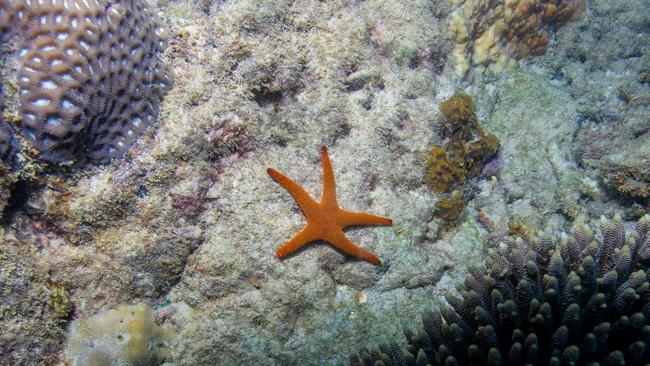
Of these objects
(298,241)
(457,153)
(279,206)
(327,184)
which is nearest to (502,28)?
(457,153)

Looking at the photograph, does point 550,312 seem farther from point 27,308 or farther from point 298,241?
point 27,308

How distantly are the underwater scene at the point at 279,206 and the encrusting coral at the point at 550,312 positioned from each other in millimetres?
17

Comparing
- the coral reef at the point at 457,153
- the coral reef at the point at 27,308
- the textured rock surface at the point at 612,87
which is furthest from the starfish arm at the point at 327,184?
the textured rock surface at the point at 612,87

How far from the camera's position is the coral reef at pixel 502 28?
558cm

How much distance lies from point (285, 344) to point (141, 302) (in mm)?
1407

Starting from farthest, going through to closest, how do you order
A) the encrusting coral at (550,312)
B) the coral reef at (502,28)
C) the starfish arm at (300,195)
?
the coral reef at (502,28), the starfish arm at (300,195), the encrusting coral at (550,312)

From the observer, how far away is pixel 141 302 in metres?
3.74

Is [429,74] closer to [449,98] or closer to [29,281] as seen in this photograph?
[449,98]

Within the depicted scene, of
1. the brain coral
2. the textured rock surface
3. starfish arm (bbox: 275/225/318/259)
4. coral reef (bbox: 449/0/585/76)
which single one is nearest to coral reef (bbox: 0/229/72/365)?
the brain coral

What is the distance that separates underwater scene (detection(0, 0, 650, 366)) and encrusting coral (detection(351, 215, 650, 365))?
2cm

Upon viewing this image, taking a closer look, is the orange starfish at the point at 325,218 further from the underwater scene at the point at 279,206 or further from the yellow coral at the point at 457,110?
the yellow coral at the point at 457,110

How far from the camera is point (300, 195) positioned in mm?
3725

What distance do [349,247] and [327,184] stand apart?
0.62m

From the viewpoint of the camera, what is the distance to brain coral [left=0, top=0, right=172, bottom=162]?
3107 millimetres
